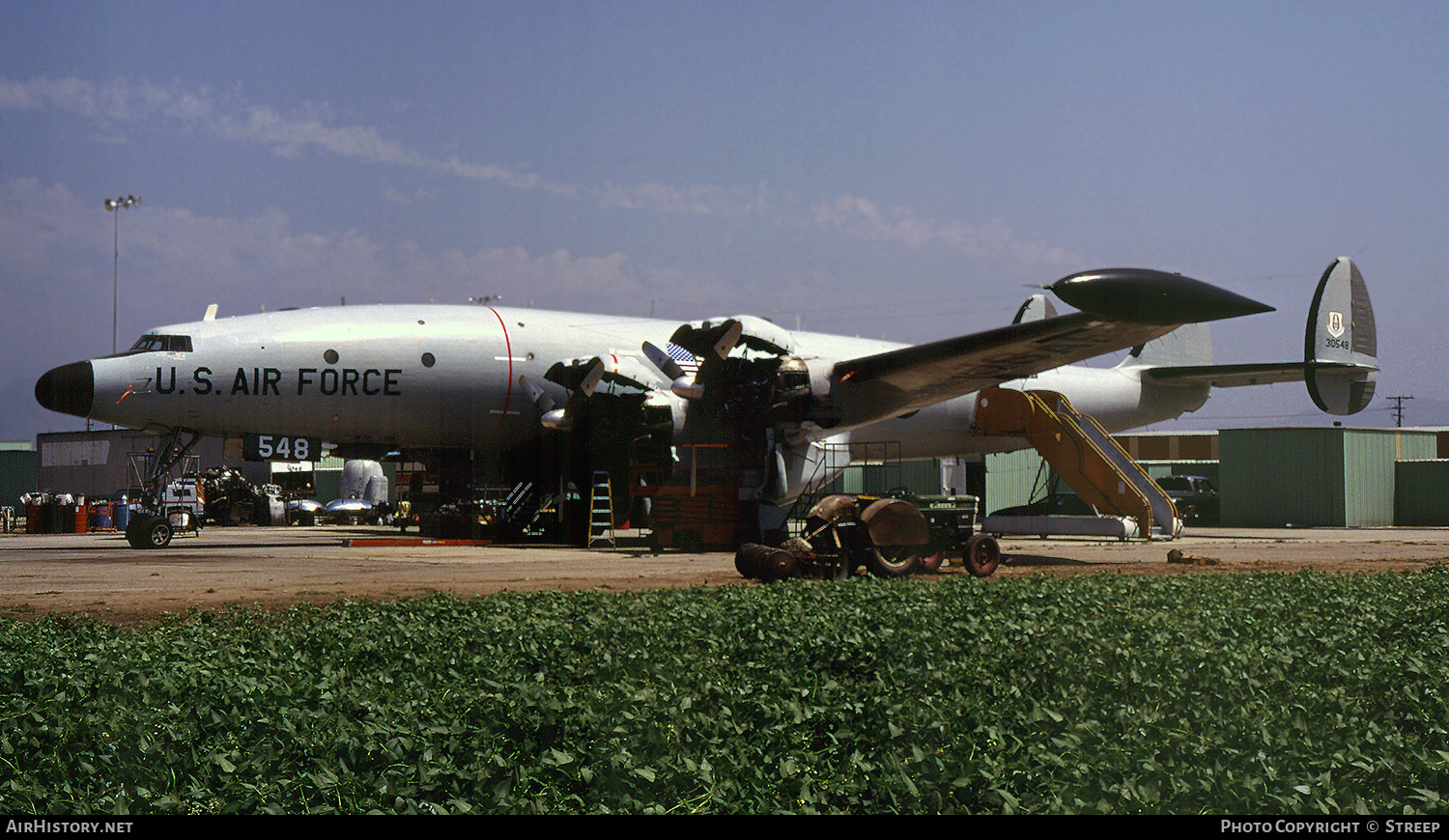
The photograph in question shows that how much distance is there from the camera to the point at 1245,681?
6496mm

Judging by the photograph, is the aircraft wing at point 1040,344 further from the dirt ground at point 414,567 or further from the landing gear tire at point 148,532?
the landing gear tire at point 148,532

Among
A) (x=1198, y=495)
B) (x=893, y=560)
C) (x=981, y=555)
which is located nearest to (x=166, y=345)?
(x=893, y=560)

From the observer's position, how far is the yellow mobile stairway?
87.6 feet

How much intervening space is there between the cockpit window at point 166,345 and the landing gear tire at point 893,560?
15679 millimetres

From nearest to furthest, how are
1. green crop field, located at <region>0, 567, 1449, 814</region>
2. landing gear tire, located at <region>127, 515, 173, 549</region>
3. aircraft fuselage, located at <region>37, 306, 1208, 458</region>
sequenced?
green crop field, located at <region>0, 567, 1449, 814</region>, aircraft fuselage, located at <region>37, 306, 1208, 458</region>, landing gear tire, located at <region>127, 515, 173, 549</region>

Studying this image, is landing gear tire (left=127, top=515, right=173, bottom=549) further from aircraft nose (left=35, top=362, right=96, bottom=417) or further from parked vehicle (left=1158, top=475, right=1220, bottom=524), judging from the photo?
parked vehicle (left=1158, top=475, right=1220, bottom=524)

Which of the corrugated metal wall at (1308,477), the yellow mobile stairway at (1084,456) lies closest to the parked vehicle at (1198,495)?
the corrugated metal wall at (1308,477)

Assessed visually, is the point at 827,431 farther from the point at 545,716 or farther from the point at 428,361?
the point at 545,716

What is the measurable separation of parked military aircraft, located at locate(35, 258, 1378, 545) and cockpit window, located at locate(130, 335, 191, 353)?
1.6 inches

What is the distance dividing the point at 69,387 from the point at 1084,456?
22235 millimetres

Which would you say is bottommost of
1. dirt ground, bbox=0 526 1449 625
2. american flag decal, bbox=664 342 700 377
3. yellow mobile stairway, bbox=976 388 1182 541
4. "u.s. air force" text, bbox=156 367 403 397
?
dirt ground, bbox=0 526 1449 625

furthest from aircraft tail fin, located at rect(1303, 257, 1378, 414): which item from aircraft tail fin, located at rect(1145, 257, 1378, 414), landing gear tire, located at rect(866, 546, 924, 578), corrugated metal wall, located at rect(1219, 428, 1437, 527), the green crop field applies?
the green crop field
